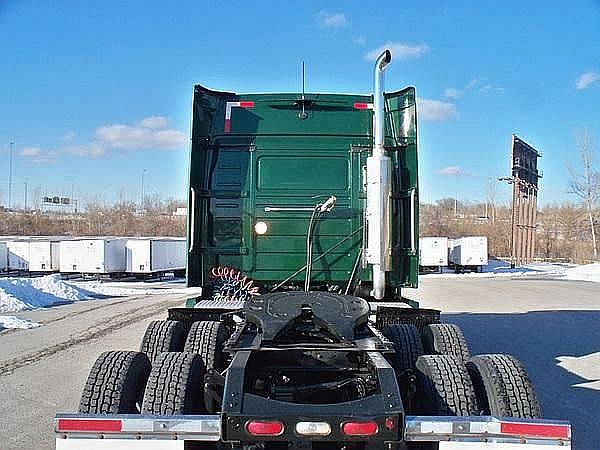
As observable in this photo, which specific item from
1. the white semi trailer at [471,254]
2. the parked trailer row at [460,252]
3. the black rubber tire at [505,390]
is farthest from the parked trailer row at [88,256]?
the black rubber tire at [505,390]

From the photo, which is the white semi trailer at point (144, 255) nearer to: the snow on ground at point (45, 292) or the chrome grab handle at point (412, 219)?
the snow on ground at point (45, 292)

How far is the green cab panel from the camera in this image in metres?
7.41

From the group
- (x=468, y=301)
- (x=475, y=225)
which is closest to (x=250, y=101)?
(x=468, y=301)

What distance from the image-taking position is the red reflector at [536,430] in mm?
3523

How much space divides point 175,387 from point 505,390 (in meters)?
1.94

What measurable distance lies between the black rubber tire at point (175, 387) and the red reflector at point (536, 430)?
1.81m

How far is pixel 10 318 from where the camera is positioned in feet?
50.2

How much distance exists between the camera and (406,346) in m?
6.05

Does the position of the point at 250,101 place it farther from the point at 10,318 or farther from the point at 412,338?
the point at 10,318

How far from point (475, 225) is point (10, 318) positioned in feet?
217

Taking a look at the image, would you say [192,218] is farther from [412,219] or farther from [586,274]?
[586,274]

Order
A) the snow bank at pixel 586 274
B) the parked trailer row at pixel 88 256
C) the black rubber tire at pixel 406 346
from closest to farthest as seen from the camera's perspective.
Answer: the black rubber tire at pixel 406 346 < the parked trailer row at pixel 88 256 < the snow bank at pixel 586 274

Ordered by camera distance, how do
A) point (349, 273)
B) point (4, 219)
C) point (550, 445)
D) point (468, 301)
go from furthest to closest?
point (4, 219)
point (468, 301)
point (349, 273)
point (550, 445)

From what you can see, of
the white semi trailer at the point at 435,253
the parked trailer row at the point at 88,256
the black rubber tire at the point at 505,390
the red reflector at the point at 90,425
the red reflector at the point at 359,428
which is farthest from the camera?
the white semi trailer at the point at 435,253
